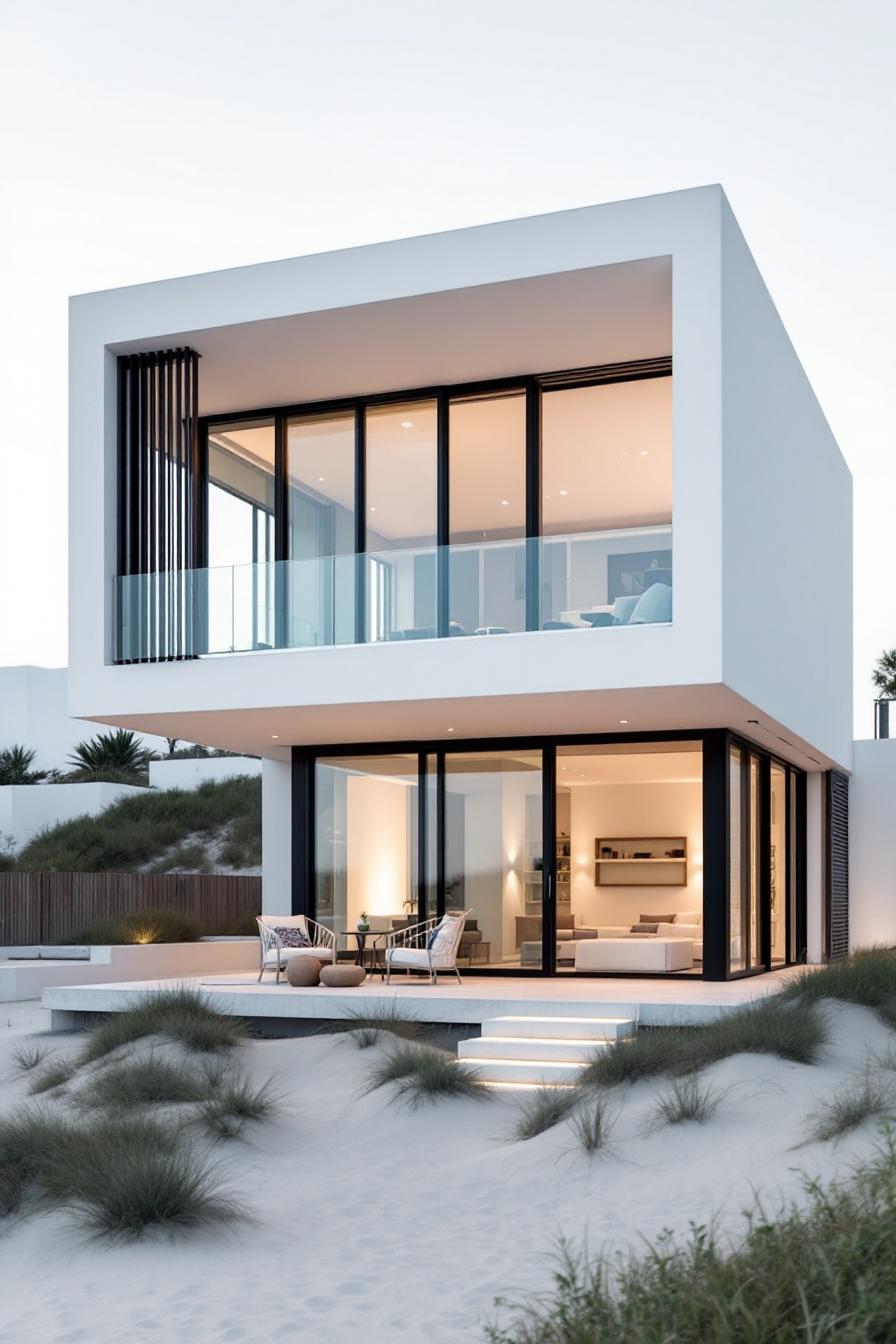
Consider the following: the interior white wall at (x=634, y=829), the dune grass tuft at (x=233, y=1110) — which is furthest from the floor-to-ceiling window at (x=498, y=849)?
the dune grass tuft at (x=233, y=1110)

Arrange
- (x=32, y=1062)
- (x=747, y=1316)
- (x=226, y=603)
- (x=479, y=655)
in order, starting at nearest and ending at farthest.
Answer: (x=747, y=1316) < (x=32, y=1062) < (x=479, y=655) < (x=226, y=603)

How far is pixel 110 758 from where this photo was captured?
107ft

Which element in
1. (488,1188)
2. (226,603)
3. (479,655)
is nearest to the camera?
(488,1188)

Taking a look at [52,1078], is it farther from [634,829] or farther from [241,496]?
[634,829]

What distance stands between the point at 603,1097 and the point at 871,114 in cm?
1149

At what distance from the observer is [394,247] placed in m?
11.9

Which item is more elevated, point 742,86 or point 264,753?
point 742,86

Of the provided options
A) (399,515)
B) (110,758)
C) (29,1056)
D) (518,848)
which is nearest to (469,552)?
(399,515)

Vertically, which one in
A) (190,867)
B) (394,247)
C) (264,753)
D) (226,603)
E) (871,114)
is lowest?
(190,867)

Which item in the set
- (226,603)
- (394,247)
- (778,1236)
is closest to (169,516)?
(226,603)

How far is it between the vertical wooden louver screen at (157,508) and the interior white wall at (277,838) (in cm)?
295

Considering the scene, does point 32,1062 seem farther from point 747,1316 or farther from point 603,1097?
point 747,1316

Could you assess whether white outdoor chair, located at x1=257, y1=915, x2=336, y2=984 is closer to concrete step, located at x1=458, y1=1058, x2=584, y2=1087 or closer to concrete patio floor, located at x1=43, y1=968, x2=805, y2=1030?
concrete patio floor, located at x1=43, y1=968, x2=805, y2=1030

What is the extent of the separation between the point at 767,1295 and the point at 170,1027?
715cm
